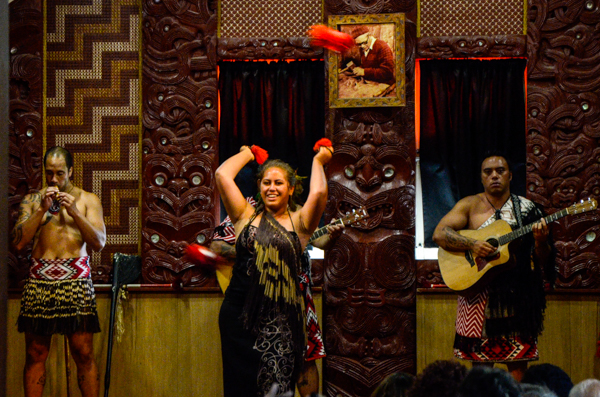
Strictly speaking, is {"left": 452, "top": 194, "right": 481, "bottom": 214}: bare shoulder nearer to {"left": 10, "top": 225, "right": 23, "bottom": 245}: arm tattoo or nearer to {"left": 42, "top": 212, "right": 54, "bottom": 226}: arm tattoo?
{"left": 42, "top": 212, "right": 54, "bottom": 226}: arm tattoo

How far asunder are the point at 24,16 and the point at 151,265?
2146 mm

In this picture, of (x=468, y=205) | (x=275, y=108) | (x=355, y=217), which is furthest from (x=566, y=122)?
(x=275, y=108)

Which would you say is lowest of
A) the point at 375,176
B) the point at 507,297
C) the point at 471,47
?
the point at 507,297

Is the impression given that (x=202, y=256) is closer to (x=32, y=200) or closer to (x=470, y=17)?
(x=32, y=200)

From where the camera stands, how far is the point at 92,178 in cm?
515

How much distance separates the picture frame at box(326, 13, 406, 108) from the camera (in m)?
4.80

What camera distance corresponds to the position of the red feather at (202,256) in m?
4.35

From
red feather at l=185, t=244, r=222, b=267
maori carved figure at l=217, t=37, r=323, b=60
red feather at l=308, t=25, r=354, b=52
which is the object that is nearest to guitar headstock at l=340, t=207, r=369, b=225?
red feather at l=185, t=244, r=222, b=267

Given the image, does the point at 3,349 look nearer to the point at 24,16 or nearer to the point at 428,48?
the point at 428,48

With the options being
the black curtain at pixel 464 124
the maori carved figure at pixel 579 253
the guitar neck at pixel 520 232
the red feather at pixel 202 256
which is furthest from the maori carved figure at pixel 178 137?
the maori carved figure at pixel 579 253

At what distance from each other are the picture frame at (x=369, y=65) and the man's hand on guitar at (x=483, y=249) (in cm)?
129

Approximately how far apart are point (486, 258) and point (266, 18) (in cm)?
245

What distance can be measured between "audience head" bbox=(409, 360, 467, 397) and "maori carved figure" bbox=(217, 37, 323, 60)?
12.3ft

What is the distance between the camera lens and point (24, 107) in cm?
511
